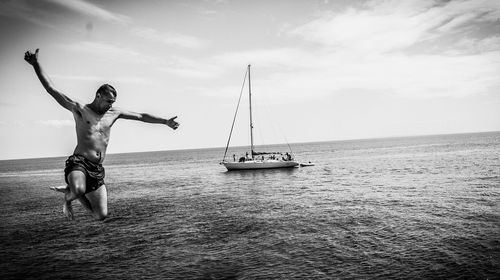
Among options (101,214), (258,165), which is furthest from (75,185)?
(258,165)

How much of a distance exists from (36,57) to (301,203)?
104 feet

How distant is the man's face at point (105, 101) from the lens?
4.26 meters

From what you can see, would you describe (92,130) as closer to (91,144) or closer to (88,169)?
(91,144)

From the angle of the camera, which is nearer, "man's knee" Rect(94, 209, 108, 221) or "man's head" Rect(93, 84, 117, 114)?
"man's head" Rect(93, 84, 117, 114)

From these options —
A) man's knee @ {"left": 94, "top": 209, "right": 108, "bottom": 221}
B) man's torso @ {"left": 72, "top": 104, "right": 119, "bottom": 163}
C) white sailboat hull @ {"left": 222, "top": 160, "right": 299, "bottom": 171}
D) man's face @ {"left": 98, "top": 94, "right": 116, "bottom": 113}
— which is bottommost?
white sailboat hull @ {"left": 222, "top": 160, "right": 299, "bottom": 171}

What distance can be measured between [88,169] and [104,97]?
1.08 m

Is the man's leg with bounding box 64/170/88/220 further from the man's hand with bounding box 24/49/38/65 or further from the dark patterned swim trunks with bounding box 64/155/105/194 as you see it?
the man's hand with bounding box 24/49/38/65

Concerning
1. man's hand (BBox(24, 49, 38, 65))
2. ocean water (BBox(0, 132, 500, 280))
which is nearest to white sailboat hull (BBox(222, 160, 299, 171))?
ocean water (BBox(0, 132, 500, 280))

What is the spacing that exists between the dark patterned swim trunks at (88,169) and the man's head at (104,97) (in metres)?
0.79

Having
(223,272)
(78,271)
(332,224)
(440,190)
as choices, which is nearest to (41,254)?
(78,271)

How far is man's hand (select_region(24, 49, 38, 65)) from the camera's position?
3572mm

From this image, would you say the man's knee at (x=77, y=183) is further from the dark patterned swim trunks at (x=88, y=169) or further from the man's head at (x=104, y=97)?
the man's head at (x=104, y=97)

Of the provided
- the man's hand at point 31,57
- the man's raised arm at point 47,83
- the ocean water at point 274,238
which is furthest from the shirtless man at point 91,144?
the ocean water at point 274,238

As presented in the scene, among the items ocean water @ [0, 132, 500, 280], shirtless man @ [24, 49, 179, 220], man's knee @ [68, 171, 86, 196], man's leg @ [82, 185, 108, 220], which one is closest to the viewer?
man's knee @ [68, 171, 86, 196]
